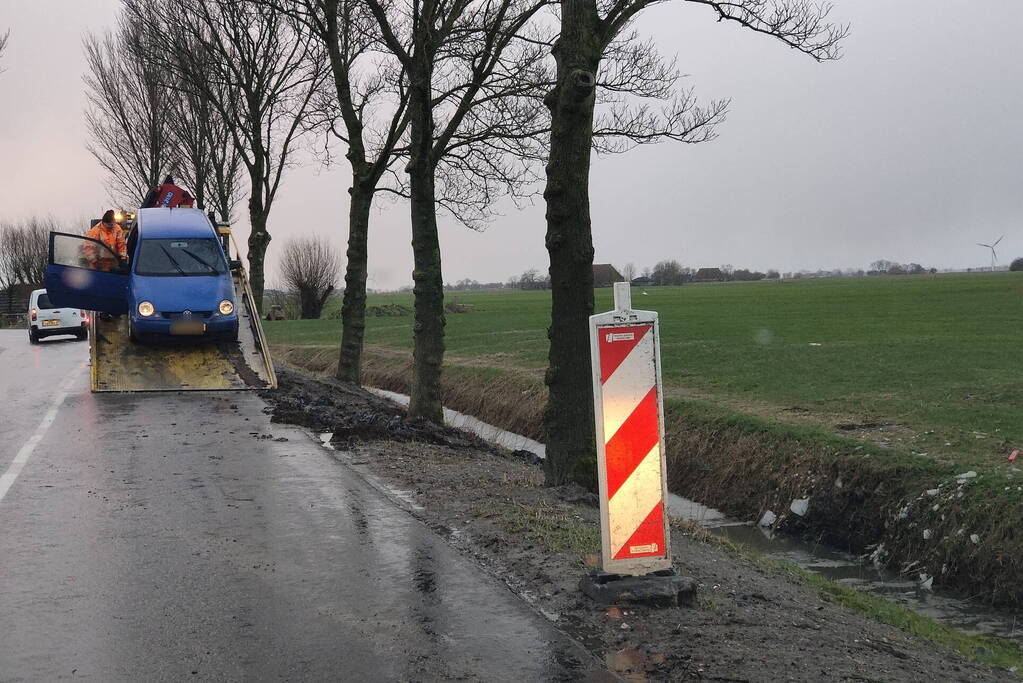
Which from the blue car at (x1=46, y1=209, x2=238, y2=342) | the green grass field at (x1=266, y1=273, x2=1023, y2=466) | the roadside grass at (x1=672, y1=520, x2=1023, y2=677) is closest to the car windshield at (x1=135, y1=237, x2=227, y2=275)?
the blue car at (x1=46, y1=209, x2=238, y2=342)

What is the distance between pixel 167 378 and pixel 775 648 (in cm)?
1422

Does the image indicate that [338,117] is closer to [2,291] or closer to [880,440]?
[880,440]

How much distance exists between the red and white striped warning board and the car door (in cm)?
1488

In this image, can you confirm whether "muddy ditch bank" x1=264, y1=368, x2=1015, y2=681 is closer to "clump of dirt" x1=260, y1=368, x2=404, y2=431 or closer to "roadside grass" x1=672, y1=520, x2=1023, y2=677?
"roadside grass" x1=672, y1=520, x2=1023, y2=677

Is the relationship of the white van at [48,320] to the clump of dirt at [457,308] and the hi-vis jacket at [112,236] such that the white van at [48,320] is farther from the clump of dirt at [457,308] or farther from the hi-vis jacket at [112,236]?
the clump of dirt at [457,308]

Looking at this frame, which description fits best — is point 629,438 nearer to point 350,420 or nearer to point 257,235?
point 350,420

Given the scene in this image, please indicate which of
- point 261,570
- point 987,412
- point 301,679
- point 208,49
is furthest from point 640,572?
point 208,49

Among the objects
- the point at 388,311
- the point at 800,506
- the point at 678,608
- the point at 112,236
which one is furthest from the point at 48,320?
the point at 388,311

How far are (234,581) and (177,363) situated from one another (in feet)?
40.6

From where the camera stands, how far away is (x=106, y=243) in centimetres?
1947

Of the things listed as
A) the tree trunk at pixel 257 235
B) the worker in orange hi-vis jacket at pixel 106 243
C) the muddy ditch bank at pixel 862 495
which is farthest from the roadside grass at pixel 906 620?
the tree trunk at pixel 257 235

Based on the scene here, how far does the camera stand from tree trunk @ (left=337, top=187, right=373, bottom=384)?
20.6 m

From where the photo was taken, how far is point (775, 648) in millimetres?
4910

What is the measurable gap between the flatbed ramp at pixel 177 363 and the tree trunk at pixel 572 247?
9.47 meters
